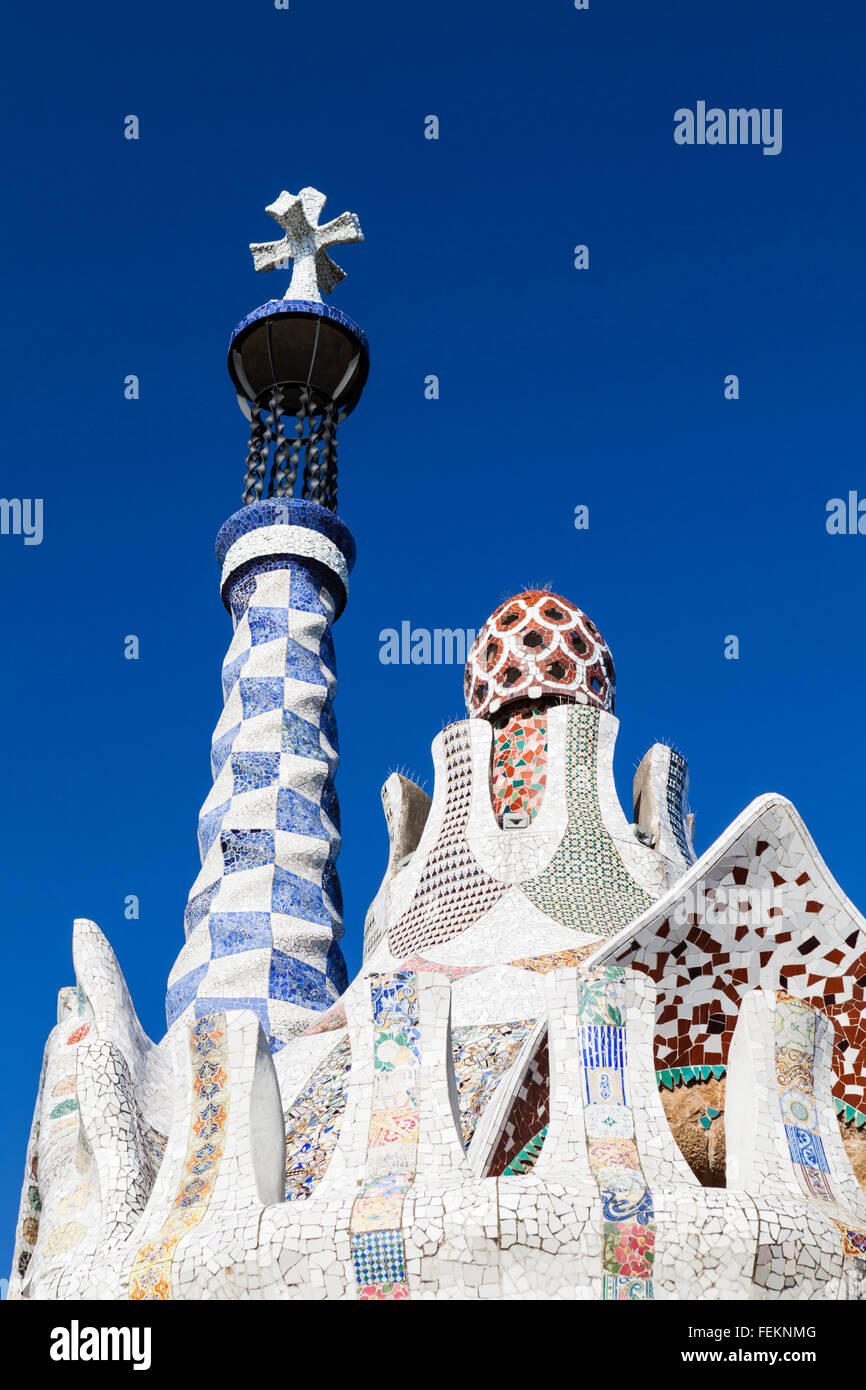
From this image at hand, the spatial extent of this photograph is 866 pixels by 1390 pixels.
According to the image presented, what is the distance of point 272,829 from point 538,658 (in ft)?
7.28

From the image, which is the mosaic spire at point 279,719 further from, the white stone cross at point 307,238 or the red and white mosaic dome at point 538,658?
the red and white mosaic dome at point 538,658

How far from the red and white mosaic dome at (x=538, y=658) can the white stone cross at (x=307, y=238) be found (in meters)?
4.43

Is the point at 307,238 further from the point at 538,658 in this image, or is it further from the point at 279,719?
the point at 538,658

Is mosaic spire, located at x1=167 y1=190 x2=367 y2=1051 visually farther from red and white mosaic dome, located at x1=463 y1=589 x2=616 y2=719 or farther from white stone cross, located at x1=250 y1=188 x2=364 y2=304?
red and white mosaic dome, located at x1=463 y1=589 x2=616 y2=719

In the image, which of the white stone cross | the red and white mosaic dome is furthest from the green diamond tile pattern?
the white stone cross

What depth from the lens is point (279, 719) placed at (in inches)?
461

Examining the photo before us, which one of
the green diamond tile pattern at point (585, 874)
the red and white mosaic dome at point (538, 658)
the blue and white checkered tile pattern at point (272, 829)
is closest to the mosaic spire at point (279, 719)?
the blue and white checkered tile pattern at point (272, 829)

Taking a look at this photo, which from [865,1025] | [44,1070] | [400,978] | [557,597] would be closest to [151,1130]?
[44,1070]

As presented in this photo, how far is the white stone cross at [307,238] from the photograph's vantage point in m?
14.1

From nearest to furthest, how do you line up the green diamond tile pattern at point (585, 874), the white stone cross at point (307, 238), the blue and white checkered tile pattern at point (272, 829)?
the green diamond tile pattern at point (585, 874), the blue and white checkered tile pattern at point (272, 829), the white stone cross at point (307, 238)

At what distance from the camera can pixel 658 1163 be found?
4527 mm

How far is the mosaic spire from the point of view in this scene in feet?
34.2
